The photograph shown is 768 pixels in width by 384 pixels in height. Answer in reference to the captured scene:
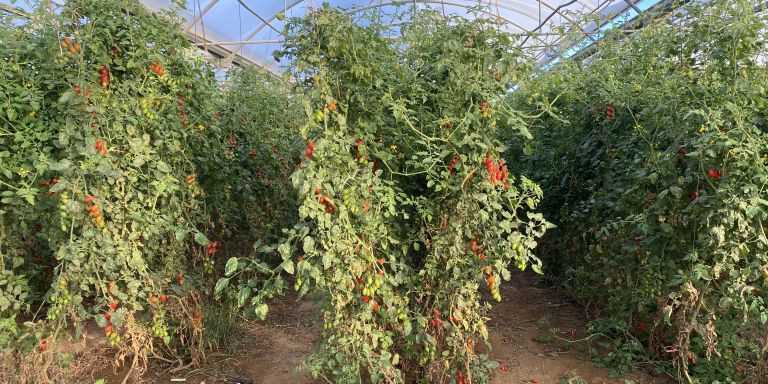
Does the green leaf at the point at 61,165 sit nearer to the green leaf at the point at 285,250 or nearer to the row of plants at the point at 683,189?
the green leaf at the point at 285,250

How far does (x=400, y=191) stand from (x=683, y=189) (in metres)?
1.37

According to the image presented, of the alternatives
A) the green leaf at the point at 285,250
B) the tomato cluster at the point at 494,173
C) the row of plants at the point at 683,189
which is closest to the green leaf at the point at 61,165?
the green leaf at the point at 285,250

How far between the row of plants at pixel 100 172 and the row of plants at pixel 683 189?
180 centimetres

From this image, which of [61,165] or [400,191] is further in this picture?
[400,191]

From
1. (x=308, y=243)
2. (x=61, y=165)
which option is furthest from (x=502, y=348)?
(x=61, y=165)

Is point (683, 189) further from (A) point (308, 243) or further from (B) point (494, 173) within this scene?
(A) point (308, 243)

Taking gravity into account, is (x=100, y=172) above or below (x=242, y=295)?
above

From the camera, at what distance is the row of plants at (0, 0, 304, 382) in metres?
2.04

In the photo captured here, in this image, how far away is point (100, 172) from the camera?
79.6 inches

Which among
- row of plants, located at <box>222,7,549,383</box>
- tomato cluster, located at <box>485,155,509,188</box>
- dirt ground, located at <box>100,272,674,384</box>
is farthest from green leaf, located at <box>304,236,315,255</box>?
tomato cluster, located at <box>485,155,509,188</box>

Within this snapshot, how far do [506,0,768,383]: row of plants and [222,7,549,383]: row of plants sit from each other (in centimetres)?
36

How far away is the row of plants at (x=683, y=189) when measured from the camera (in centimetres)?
202

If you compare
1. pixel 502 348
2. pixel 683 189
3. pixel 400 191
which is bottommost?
pixel 502 348

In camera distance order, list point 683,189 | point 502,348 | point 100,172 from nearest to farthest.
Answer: point 100,172, point 683,189, point 502,348
